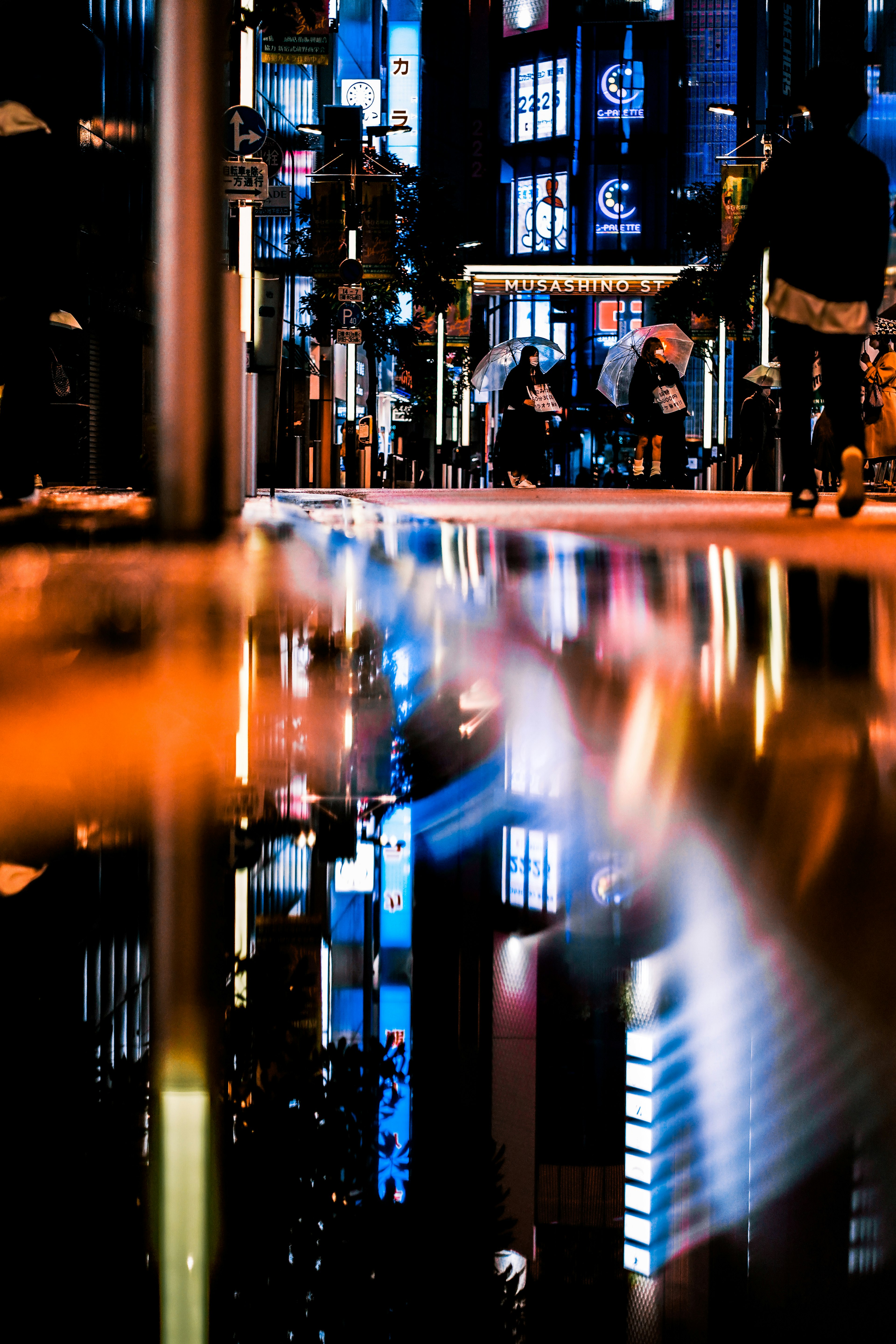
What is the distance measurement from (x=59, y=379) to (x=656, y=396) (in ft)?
28.4

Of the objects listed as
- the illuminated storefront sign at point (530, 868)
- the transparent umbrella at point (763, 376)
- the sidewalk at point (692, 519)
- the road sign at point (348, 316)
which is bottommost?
the illuminated storefront sign at point (530, 868)

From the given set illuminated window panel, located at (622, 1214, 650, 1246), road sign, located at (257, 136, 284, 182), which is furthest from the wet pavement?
road sign, located at (257, 136, 284, 182)

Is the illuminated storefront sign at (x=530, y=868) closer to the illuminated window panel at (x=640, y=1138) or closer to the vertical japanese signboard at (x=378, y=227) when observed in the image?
the illuminated window panel at (x=640, y=1138)

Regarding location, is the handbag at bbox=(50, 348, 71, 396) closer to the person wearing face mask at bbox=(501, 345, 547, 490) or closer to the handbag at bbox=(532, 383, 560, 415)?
the person wearing face mask at bbox=(501, 345, 547, 490)

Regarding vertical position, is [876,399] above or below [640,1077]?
above

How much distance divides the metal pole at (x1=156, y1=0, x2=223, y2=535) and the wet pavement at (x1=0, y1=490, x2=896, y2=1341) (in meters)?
3.69

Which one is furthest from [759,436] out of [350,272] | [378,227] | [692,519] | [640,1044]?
[640,1044]

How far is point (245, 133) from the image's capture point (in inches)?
600

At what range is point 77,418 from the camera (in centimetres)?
2822

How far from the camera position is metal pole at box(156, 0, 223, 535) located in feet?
21.1

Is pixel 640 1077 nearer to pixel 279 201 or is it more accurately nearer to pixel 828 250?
pixel 828 250

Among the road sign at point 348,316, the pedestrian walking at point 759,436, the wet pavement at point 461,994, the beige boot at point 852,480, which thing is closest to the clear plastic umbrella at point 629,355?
the pedestrian walking at point 759,436

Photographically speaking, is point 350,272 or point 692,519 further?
point 350,272

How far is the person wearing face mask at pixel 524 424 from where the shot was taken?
23953 millimetres
